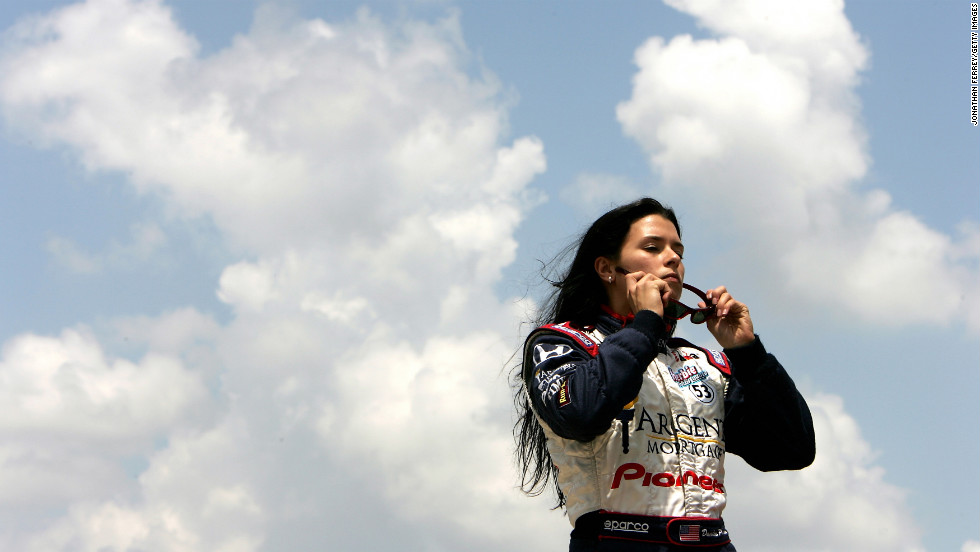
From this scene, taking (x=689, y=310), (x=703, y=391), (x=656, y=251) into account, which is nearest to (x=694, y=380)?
(x=703, y=391)

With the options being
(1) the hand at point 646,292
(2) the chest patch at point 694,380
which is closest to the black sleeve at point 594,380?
(1) the hand at point 646,292

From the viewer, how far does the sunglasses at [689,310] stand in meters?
5.39

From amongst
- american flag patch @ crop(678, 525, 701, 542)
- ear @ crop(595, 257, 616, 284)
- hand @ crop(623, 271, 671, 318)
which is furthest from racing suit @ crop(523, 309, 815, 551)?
ear @ crop(595, 257, 616, 284)

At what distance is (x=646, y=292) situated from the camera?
5.12 meters

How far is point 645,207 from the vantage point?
5.93 metres

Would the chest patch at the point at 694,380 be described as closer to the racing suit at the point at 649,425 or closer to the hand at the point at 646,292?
the racing suit at the point at 649,425

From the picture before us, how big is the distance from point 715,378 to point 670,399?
49 cm

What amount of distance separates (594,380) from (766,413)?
1308mm

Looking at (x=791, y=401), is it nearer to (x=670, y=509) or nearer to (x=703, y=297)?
(x=703, y=297)

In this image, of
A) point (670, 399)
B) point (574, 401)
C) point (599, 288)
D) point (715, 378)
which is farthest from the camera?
point (599, 288)

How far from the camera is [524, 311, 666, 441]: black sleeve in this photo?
180 inches

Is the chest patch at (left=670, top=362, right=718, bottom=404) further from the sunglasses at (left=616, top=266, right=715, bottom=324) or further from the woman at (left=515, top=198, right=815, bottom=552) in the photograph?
the sunglasses at (left=616, top=266, right=715, bottom=324)

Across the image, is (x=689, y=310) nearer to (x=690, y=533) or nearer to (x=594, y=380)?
(x=594, y=380)

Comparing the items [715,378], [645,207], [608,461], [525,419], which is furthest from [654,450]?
[645,207]
